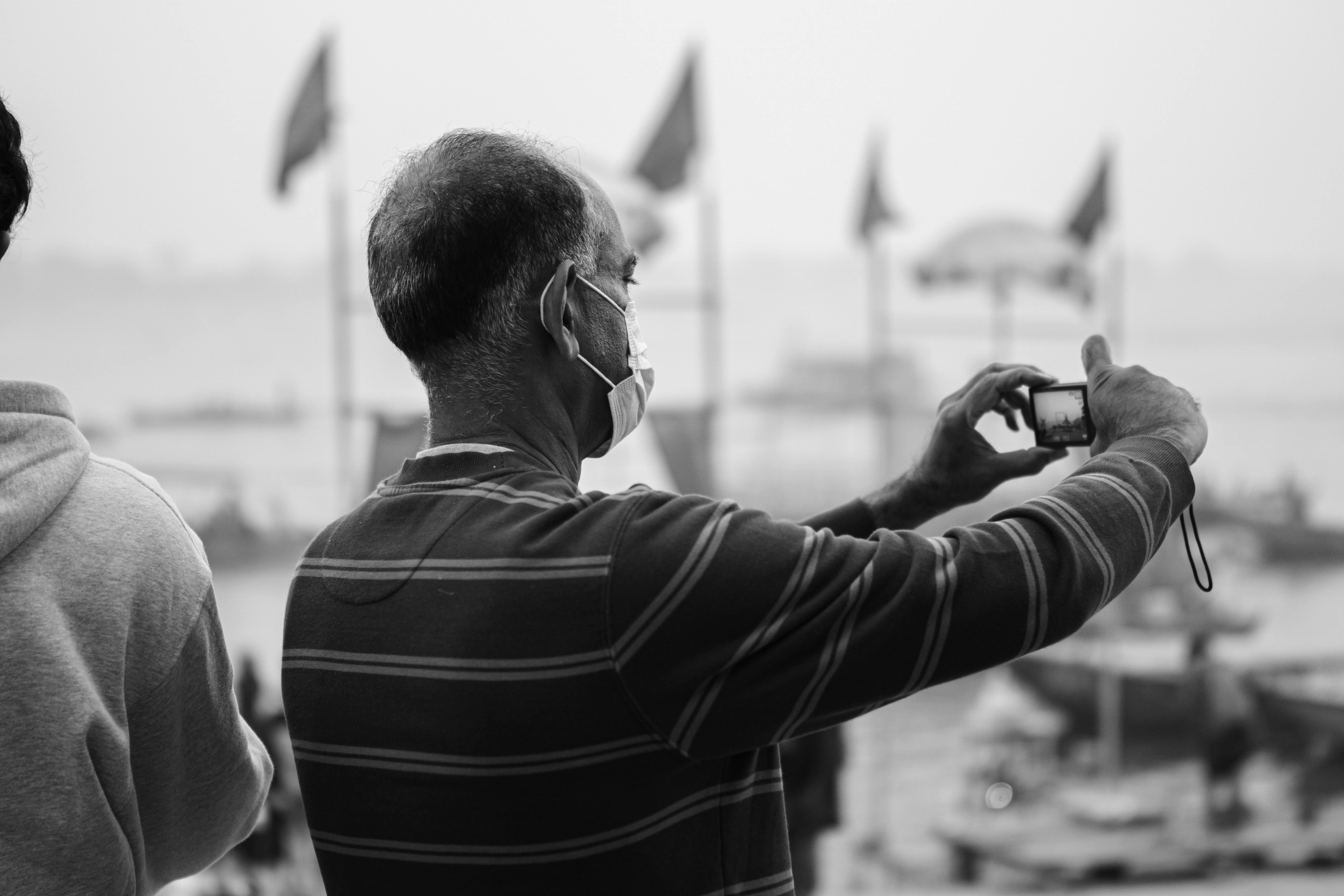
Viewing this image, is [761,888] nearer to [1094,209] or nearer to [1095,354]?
[1095,354]

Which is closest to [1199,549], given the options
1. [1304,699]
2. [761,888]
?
[761,888]

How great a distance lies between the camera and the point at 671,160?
514 cm

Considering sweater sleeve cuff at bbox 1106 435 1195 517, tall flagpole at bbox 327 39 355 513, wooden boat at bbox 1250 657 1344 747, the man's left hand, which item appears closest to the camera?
sweater sleeve cuff at bbox 1106 435 1195 517

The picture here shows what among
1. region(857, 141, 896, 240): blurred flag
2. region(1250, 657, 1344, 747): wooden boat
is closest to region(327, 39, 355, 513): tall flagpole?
region(857, 141, 896, 240): blurred flag

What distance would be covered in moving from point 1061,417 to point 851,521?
9.0 inches

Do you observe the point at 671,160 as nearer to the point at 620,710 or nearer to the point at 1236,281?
the point at 1236,281

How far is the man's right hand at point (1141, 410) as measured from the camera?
0.85 m

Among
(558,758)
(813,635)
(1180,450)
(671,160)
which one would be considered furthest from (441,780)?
(671,160)

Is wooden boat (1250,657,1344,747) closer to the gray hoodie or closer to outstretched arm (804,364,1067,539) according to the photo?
outstretched arm (804,364,1067,539)

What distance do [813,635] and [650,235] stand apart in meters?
4.25

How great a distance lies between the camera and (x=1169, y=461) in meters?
0.81

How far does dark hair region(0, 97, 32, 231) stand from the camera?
80 cm

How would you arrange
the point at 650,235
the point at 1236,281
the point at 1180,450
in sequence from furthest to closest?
the point at 1236,281 → the point at 650,235 → the point at 1180,450

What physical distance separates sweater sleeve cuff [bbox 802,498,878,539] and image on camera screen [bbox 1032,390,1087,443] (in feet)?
0.62
